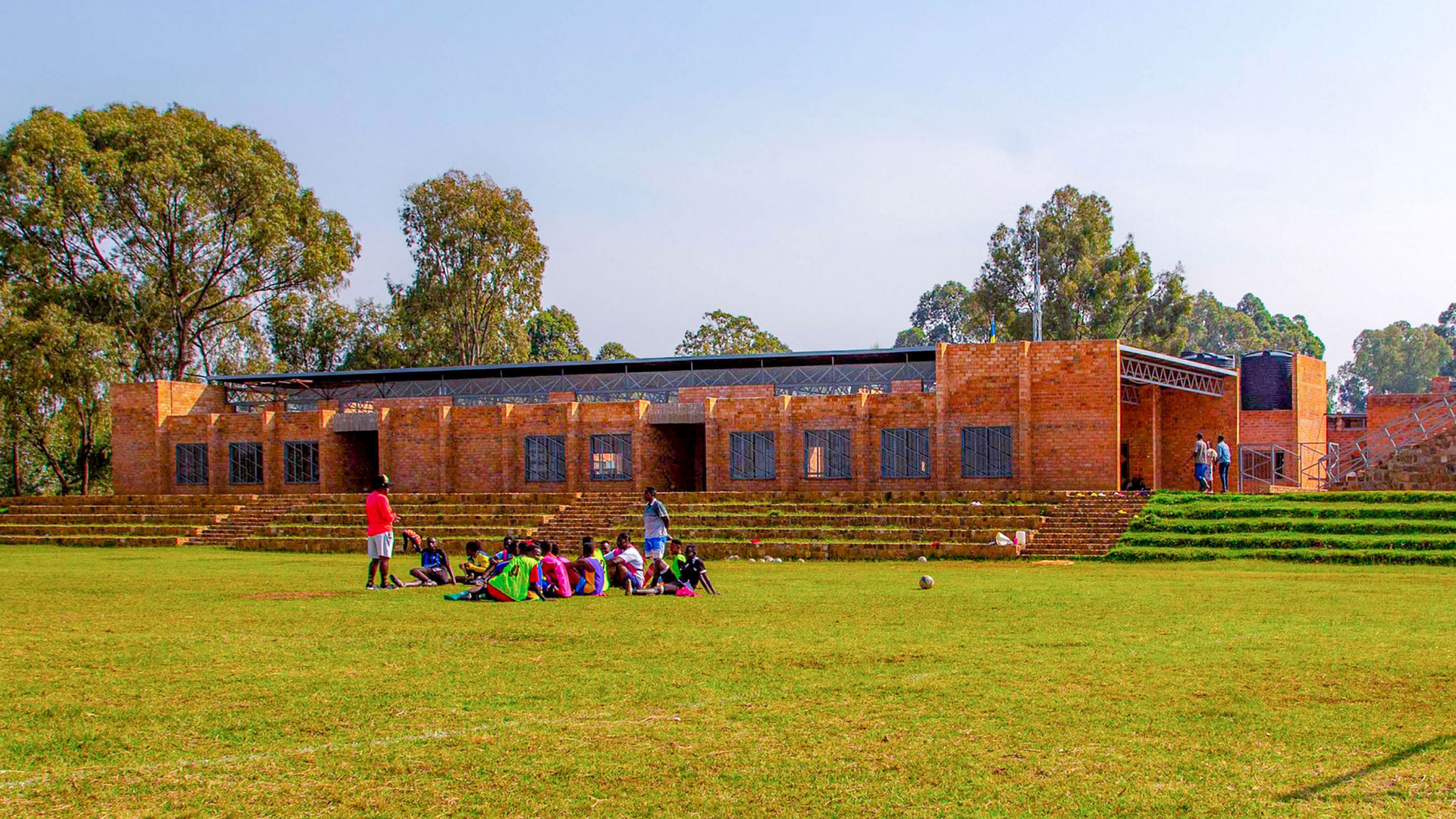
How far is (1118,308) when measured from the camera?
178 feet

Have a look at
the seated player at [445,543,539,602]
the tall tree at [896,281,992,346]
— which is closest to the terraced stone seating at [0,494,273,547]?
the seated player at [445,543,539,602]

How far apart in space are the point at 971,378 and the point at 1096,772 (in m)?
26.4

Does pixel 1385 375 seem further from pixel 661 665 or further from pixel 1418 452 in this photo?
pixel 661 665

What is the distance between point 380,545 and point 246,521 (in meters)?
20.2

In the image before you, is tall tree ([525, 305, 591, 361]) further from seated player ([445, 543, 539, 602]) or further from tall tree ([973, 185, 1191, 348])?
seated player ([445, 543, 539, 602])

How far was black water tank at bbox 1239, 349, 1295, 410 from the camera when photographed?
42.7 m

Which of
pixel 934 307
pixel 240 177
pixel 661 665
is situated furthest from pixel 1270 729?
pixel 934 307

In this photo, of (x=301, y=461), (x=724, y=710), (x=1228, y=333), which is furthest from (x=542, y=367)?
(x=1228, y=333)

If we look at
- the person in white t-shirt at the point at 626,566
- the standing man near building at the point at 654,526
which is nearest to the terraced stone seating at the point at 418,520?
the standing man near building at the point at 654,526

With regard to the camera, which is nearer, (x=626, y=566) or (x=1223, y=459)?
(x=626, y=566)

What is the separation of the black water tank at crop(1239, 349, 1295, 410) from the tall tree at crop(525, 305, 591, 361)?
39.0 metres

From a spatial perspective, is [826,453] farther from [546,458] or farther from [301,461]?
[301,461]

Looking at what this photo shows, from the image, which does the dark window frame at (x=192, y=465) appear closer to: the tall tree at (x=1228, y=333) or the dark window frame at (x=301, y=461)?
the dark window frame at (x=301, y=461)

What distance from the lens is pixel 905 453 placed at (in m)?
33.3
